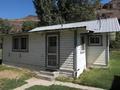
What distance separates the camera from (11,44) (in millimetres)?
13719

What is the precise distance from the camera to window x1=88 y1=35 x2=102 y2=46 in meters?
11.7

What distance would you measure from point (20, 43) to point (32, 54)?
1651 mm

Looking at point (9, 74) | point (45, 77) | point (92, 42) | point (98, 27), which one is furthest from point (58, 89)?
point (98, 27)

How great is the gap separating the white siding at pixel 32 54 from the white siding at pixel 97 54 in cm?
342

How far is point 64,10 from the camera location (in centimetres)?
2917

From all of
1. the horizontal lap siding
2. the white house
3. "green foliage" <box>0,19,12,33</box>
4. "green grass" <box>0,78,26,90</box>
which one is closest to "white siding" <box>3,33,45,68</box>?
the white house

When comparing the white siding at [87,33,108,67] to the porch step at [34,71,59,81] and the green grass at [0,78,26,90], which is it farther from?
the green grass at [0,78,26,90]

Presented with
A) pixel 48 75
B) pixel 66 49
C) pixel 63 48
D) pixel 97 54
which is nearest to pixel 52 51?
pixel 63 48

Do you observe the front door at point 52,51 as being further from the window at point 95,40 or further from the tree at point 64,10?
the tree at point 64,10

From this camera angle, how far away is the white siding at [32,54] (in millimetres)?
11500

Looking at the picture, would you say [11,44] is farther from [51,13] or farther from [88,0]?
[88,0]

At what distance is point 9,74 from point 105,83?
6.02 meters

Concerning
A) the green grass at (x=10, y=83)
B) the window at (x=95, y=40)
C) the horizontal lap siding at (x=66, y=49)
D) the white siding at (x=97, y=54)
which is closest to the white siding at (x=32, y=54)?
the horizontal lap siding at (x=66, y=49)

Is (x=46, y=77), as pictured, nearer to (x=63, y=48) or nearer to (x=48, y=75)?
(x=48, y=75)
